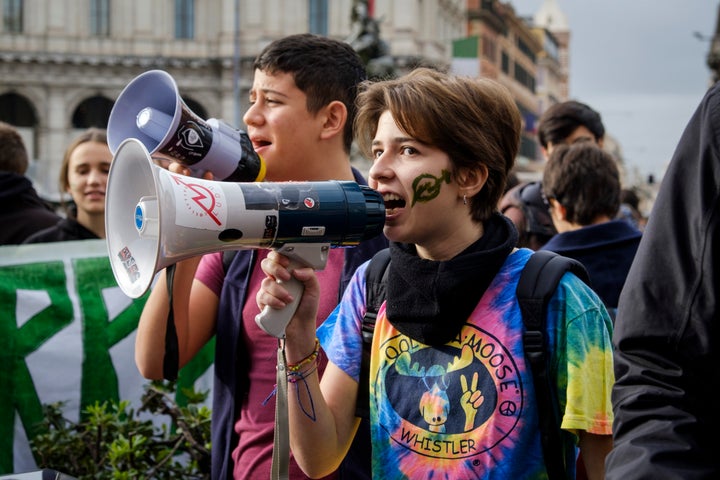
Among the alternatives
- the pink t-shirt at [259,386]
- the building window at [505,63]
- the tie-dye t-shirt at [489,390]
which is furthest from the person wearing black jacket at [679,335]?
the building window at [505,63]

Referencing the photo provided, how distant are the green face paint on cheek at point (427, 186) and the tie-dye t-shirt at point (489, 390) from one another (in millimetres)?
220

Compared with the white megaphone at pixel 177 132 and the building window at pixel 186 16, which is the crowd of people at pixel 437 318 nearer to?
the white megaphone at pixel 177 132

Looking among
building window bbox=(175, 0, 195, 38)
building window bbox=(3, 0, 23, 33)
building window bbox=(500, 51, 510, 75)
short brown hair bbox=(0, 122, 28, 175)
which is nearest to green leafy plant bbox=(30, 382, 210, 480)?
short brown hair bbox=(0, 122, 28, 175)

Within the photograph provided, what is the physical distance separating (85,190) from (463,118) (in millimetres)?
3118

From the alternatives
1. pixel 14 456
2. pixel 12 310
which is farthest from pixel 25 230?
pixel 14 456

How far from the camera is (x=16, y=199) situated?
198 inches

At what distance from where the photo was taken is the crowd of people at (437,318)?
1.45m

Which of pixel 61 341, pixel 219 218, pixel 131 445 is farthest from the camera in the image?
pixel 61 341

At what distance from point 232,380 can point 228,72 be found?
1790 inches

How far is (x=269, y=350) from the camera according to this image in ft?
8.80

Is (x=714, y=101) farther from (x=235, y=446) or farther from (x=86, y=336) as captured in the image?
(x=86, y=336)

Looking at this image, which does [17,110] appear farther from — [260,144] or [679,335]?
[679,335]

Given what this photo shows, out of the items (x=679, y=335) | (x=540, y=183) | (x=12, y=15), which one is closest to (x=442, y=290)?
(x=679, y=335)

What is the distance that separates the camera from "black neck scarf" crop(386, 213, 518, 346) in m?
2.08
